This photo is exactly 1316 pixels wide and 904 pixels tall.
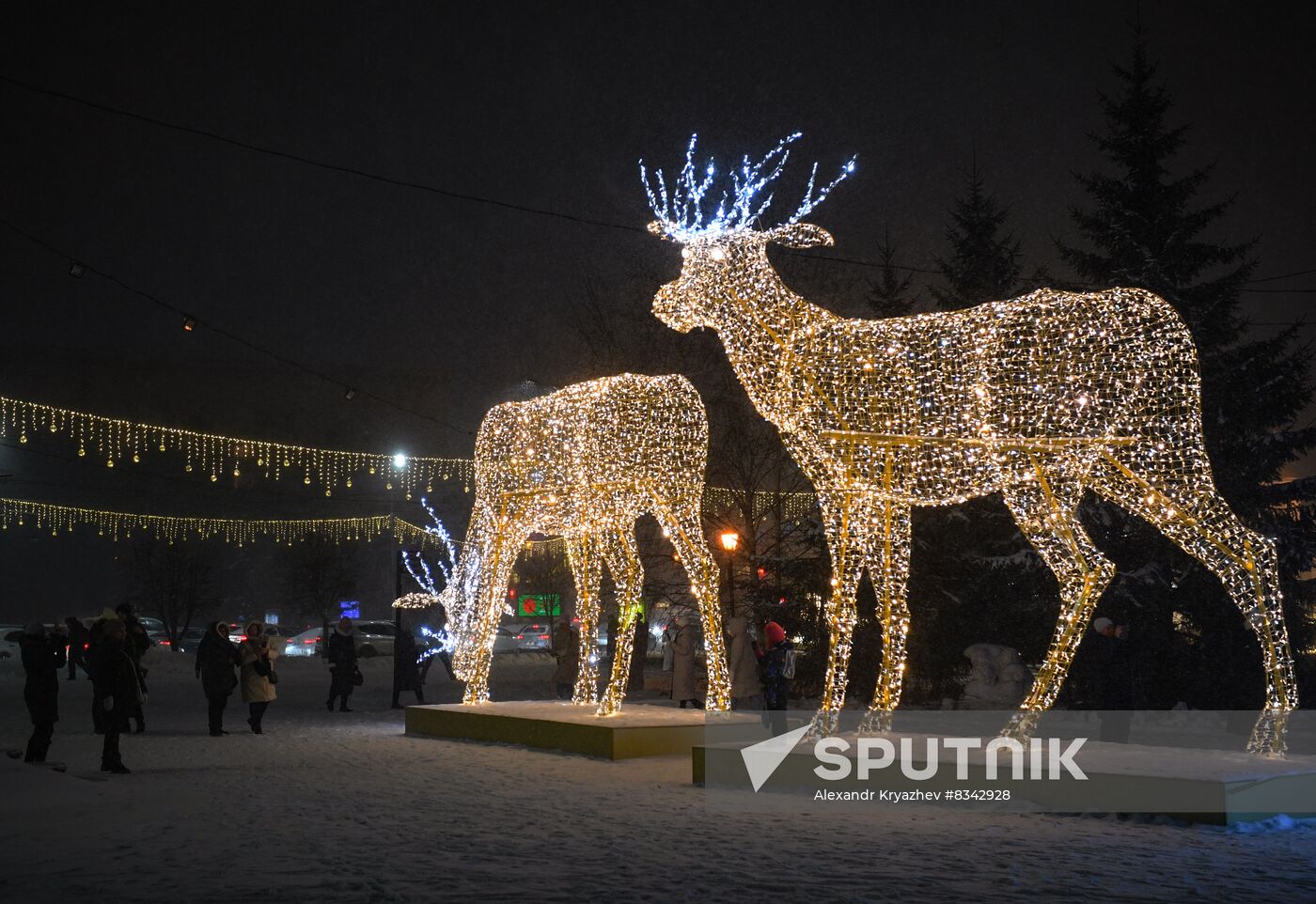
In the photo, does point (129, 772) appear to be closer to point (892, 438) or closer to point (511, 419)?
point (511, 419)

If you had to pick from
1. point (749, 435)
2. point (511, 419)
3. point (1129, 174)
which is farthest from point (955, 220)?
point (511, 419)

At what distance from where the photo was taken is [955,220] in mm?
19734

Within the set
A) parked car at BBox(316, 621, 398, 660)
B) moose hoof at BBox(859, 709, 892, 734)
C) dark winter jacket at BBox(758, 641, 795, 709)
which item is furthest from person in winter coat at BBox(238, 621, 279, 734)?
parked car at BBox(316, 621, 398, 660)

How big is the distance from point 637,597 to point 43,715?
5418 millimetres

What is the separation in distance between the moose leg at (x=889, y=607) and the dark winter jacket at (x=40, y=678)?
6.78 m

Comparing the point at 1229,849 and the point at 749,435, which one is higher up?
the point at 749,435

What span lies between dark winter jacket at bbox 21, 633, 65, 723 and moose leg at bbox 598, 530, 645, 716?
4.79 meters

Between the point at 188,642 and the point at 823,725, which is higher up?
the point at 823,725

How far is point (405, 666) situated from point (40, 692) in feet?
25.5

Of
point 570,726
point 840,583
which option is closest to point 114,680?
point 570,726

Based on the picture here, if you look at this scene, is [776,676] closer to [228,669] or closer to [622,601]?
[622,601]

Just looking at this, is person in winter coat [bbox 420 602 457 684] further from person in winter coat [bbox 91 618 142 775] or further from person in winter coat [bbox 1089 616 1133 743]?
person in winter coat [bbox 1089 616 1133 743]

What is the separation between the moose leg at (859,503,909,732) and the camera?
9.00 metres

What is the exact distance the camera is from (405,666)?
17750 mm
